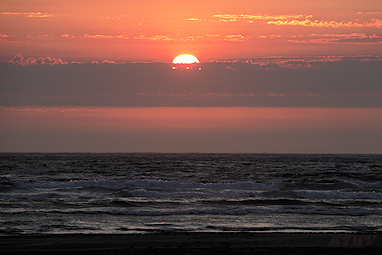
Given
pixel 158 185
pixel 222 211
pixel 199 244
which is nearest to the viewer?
pixel 199 244

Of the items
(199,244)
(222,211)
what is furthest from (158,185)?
(199,244)

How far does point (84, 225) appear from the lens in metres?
13.7

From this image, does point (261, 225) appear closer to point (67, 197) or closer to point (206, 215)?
point (206, 215)

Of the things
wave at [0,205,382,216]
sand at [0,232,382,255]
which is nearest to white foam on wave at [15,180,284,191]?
wave at [0,205,382,216]

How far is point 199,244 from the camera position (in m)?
11.1

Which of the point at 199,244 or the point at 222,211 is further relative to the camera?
the point at 222,211

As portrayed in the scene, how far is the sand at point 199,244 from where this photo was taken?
34.1 ft

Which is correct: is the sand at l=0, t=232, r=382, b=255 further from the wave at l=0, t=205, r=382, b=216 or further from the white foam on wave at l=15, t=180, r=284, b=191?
the white foam on wave at l=15, t=180, r=284, b=191

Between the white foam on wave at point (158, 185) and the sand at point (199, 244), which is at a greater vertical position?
the white foam on wave at point (158, 185)

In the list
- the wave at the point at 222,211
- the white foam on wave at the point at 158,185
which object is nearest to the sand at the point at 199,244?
the wave at the point at 222,211

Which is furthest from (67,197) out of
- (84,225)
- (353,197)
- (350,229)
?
(353,197)

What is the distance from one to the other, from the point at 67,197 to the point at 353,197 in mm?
18115

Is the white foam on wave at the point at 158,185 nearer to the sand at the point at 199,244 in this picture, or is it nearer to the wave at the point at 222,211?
the wave at the point at 222,211

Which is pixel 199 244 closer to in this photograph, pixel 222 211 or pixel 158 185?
pixel 222 211
